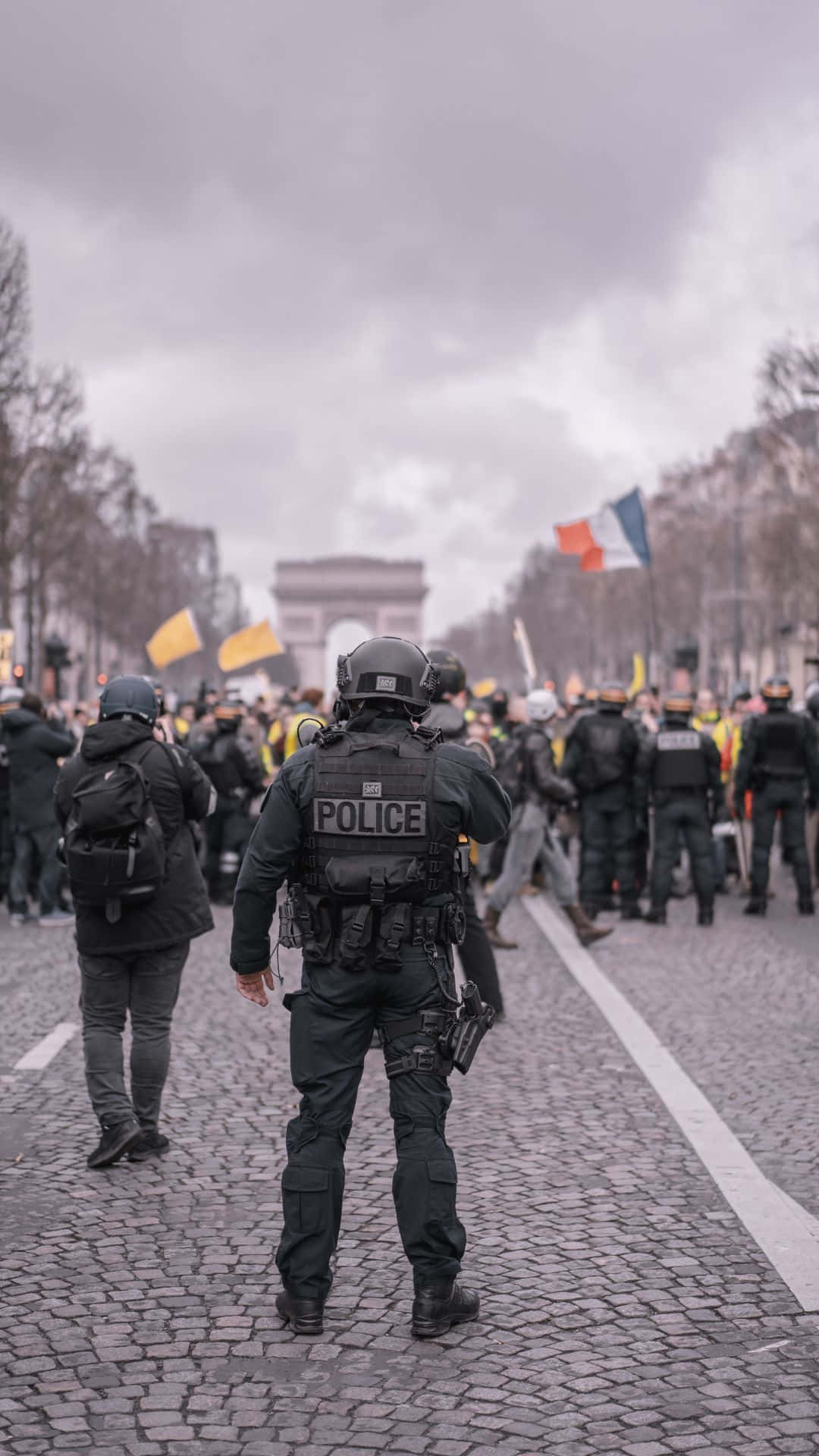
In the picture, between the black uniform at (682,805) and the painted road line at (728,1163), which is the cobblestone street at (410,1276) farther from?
the black uniform at (682,805)

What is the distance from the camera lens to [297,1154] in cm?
465

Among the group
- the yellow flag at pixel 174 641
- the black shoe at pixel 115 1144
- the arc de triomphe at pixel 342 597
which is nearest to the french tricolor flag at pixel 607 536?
the yellow flag at pixel 174 641

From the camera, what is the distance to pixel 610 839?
46.6 feet

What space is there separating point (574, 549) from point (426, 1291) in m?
19.3

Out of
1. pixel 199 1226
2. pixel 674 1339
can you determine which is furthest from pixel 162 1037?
pixel 674 1339

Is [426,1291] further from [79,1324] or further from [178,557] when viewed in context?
[178,557]

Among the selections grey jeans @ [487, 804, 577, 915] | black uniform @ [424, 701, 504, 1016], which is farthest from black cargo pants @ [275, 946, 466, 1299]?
grey jeans @ [487, 804, 577, 915]

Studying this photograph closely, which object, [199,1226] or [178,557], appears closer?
[199,1226]

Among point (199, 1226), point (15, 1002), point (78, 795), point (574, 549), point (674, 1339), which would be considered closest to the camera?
point (674, 1339)

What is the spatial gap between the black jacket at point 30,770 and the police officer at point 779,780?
5.03 meters

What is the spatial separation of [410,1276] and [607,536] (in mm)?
19290

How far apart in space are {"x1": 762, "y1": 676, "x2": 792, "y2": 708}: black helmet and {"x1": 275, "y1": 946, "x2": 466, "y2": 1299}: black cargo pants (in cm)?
1000

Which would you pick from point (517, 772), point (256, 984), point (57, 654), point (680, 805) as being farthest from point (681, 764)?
point (57, 654)

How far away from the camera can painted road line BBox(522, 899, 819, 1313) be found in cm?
512
